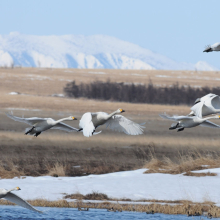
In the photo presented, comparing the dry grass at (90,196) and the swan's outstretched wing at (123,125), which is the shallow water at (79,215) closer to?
the dry grass at (90,196)

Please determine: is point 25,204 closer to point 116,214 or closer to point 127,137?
point 116,214

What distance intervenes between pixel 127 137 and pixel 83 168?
1581cm

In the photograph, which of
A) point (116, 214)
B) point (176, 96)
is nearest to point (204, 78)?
point (176, 96)

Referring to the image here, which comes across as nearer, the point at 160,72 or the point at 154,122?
the point at 154,122

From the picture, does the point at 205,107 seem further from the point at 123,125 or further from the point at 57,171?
the point at 57,171

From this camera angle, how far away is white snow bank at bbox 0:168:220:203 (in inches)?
836

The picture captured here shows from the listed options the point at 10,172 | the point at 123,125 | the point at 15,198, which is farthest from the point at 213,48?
the point at 10,172

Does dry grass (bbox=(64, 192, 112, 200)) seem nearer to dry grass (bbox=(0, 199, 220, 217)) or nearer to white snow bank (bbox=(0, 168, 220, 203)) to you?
white snow bank (bbox=(0, 168, 220, 203))

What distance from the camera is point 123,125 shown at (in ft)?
43.2

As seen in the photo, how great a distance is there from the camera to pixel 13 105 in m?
72.5

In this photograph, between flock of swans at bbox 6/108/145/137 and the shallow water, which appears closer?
flock of swans at bbox 6/108/145/137

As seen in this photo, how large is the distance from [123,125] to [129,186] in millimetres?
9741

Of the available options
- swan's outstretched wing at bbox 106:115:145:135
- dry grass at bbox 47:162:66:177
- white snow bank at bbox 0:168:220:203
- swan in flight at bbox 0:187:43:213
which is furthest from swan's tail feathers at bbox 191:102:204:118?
dry grass at bbox 47:162:66:177

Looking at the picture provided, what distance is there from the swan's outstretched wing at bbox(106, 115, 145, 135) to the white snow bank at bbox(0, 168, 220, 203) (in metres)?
8.01
